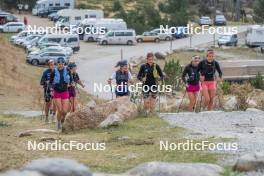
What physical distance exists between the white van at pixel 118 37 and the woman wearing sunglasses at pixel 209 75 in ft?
152

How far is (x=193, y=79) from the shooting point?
56.0 feet

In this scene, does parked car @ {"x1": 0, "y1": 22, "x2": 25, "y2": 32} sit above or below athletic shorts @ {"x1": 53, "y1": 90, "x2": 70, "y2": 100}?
below

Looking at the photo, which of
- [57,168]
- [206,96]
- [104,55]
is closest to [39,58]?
[104,55]

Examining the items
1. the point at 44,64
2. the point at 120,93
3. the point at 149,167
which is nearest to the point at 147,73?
the point at 120,93

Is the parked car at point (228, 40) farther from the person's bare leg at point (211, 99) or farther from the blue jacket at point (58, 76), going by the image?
the blue jacket at point (58, 76)

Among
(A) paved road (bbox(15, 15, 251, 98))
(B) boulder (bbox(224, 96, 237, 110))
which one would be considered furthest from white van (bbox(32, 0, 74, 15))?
(B) boulder (bbox(224, 96, 237, 110))

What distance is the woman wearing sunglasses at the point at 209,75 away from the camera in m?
17.0

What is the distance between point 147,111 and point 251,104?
3.14 metres

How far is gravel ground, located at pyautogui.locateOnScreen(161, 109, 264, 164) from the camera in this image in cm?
1202

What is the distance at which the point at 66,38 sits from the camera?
185 feet

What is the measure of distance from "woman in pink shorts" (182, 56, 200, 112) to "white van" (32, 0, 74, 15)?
67374mm

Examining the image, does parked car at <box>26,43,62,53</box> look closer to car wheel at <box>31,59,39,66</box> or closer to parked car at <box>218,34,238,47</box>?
car wheel at <box>31,59,39,66</box>

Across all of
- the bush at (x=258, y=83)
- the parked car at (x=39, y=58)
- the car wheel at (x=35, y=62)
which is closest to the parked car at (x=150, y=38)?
the parked car at (x=39, y=58)

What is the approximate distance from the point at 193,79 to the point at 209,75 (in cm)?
39
